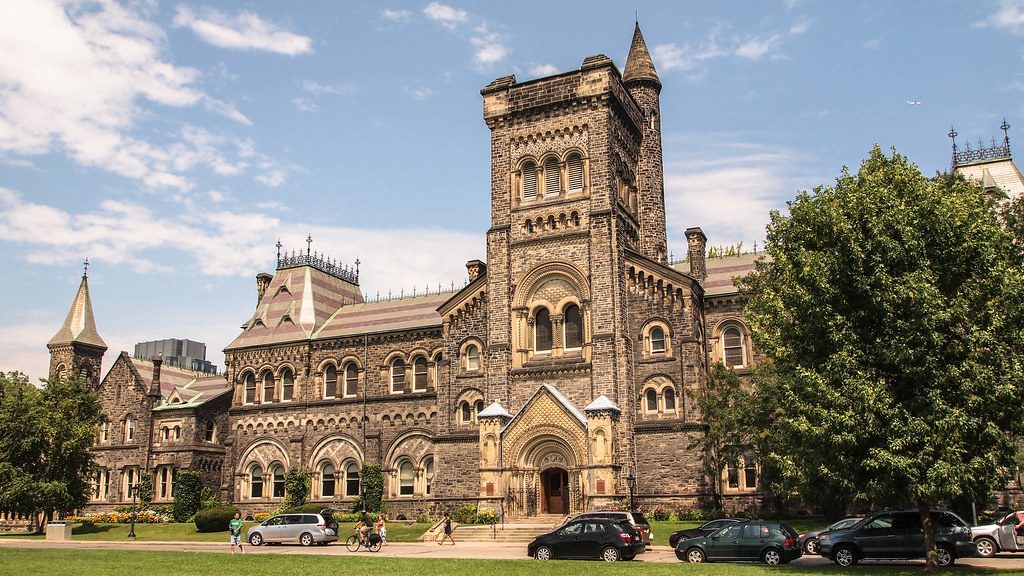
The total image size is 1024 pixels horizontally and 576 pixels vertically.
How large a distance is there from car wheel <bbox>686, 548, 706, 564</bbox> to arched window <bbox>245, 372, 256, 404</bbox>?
37711 millimetres

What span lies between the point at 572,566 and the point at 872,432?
888cm

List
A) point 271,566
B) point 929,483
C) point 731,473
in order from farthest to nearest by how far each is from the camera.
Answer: point 731,473 < point 271,566 < point 929,483

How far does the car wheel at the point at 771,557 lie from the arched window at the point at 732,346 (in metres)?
19.5

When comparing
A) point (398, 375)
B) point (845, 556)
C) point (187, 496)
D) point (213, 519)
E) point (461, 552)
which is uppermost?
point (398, 375)

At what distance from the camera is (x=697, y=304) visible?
149 feet

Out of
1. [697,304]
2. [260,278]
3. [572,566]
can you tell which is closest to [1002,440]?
[572,566]

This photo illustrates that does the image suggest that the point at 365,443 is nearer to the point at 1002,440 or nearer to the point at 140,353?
the point at 1002,440

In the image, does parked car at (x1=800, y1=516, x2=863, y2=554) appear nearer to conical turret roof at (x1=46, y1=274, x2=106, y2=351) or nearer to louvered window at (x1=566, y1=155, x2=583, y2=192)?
louvered window at (x1=566, y1=155, x2=583, y2=192)

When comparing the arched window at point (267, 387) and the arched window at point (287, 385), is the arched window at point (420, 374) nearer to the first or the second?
the arched window at point (287, 385)

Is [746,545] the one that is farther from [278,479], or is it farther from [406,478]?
[278,479]

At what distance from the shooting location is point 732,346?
4619 centimetres

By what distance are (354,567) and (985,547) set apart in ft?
63.5

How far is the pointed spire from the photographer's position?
56594 millimetres

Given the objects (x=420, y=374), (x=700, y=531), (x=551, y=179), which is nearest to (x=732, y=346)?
(x=551, y=179)
